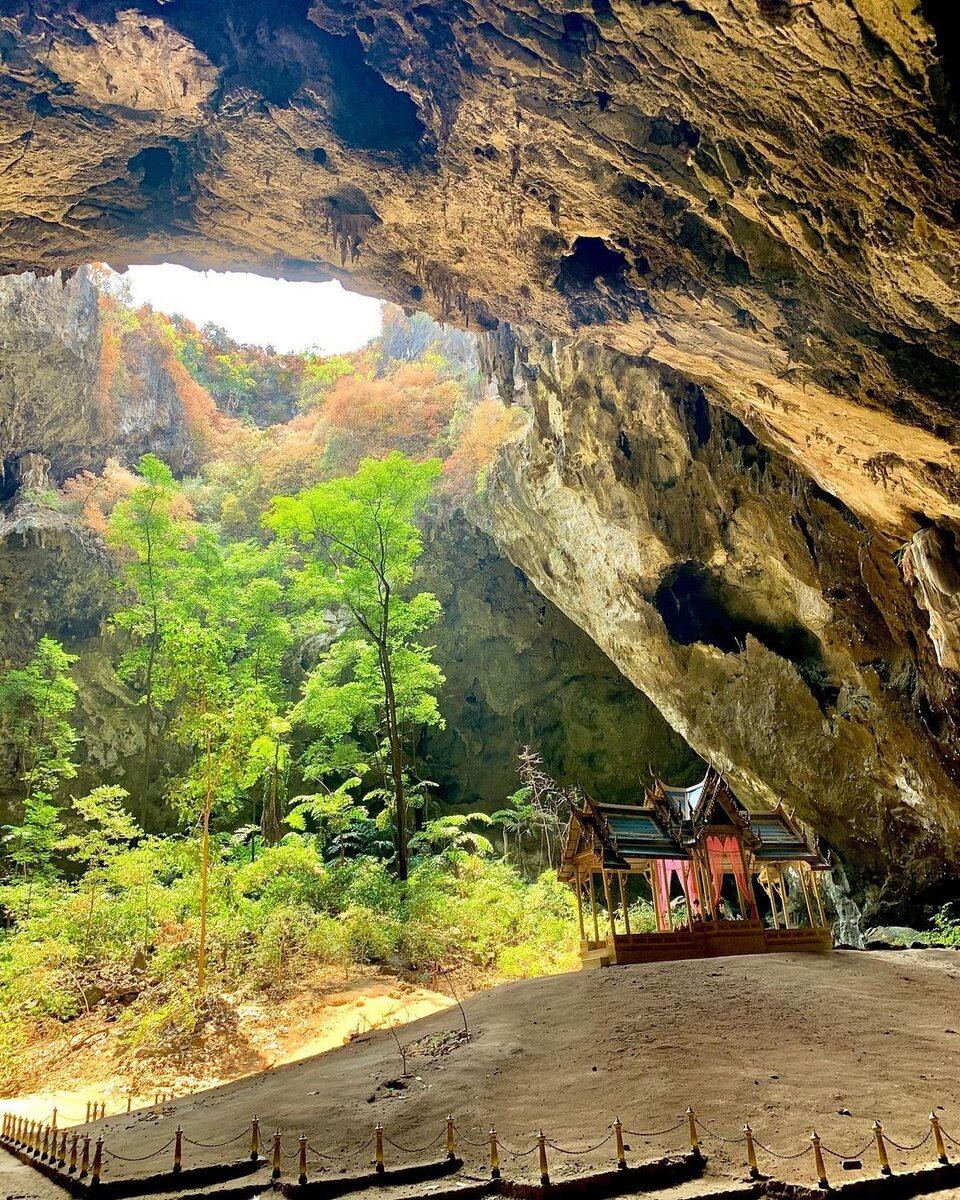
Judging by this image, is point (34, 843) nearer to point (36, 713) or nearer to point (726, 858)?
point (36, 713)

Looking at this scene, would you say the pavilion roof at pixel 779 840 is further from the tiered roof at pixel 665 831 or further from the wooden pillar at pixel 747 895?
the wooden pillar at pixel 747 895

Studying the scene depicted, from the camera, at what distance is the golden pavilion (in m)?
11.4

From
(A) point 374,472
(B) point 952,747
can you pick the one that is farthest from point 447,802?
(B) point 952,747

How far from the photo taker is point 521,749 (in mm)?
24516

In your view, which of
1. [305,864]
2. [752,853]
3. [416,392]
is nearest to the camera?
[752,853]

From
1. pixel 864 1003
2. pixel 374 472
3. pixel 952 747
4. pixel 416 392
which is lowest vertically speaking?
pixel 864 1003

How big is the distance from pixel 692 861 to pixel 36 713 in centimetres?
1705

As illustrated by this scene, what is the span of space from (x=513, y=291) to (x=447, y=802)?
56.7 feet

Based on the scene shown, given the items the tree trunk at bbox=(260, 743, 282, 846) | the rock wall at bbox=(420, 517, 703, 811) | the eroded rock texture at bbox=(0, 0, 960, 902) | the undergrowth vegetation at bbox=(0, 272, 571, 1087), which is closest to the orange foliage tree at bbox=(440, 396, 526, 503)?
the undergrowth vegetation at bbox=(0, 272, 571, 1087)

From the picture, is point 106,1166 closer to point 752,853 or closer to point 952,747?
point 752,853

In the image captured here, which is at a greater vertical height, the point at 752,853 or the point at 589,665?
the point at 589,665

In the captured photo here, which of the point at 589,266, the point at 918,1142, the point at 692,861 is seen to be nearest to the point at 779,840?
the point at 692,861

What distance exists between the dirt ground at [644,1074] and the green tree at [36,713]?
13.4m

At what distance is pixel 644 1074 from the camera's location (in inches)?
249
